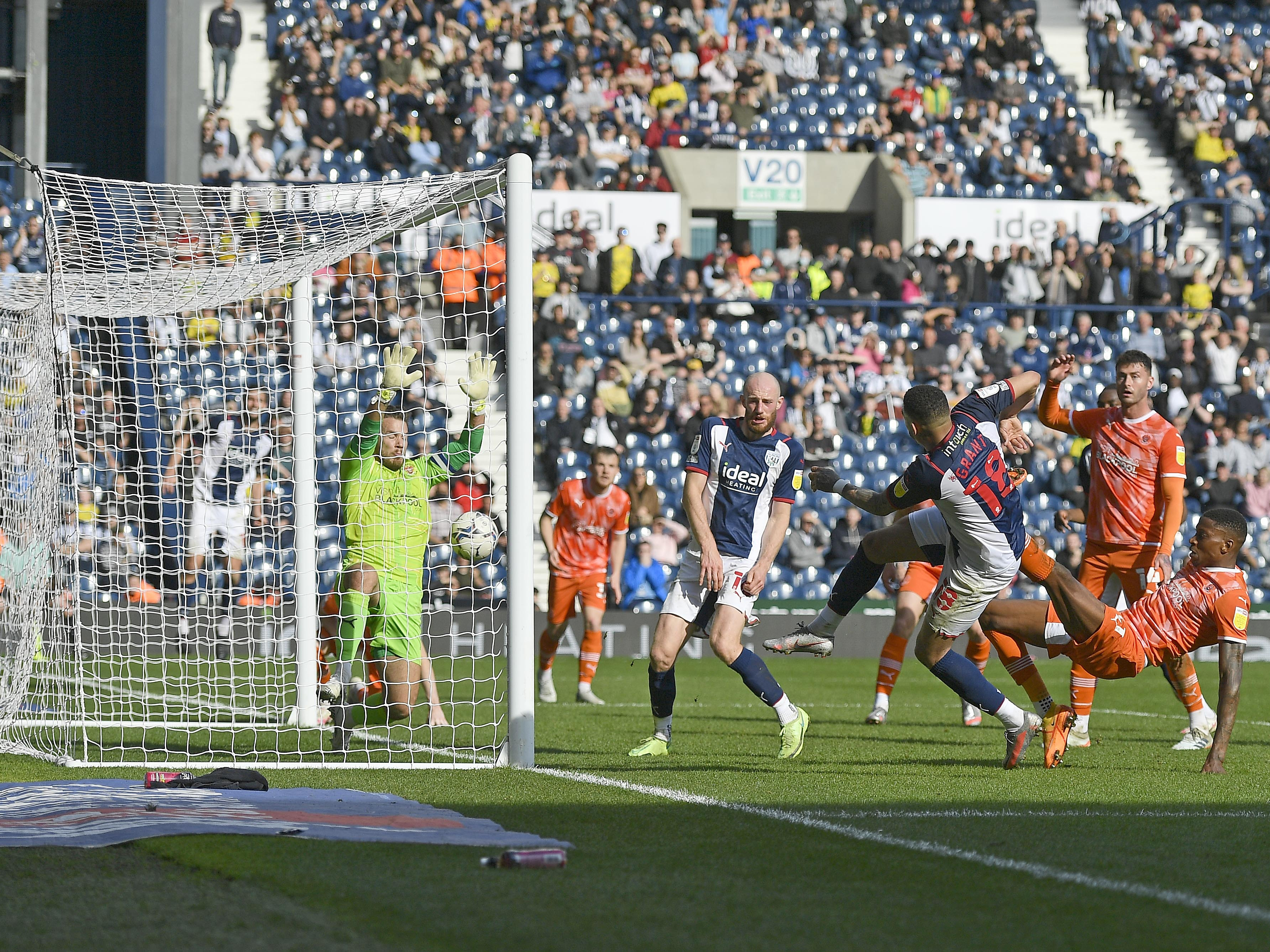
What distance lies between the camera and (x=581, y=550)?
45.5 ft

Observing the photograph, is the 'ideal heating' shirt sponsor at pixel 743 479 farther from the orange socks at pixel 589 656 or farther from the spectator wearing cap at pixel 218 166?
the spectator wearing cap at pixel 218 166

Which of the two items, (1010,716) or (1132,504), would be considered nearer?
(1010,716)

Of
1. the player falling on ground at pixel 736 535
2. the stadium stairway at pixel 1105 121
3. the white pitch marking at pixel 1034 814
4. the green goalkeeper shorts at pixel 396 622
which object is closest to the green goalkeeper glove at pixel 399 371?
the green goalkeeper shorts at pixel 396 622

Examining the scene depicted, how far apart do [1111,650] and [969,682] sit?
0.75 m

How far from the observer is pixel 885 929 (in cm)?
447

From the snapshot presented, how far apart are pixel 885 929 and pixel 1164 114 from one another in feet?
84.4

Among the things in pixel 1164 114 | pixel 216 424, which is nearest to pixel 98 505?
pixel 216 424

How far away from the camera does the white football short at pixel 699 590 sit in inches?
338

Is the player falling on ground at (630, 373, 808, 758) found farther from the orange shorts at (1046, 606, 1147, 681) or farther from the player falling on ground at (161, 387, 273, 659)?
the player falling on ground at (161, 387, 273, 659)

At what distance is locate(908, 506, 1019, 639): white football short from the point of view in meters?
8.09

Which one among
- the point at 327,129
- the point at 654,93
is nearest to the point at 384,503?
the point at 327,129

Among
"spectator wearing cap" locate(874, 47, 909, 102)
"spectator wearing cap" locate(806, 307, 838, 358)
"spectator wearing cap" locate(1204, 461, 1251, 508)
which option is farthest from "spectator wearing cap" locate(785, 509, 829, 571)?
"spectator wearing cap" locate(874, 47, 909, 102)

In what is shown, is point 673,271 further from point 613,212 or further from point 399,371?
point 399,371

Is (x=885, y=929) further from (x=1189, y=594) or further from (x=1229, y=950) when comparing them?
(x=1189, y=594)
